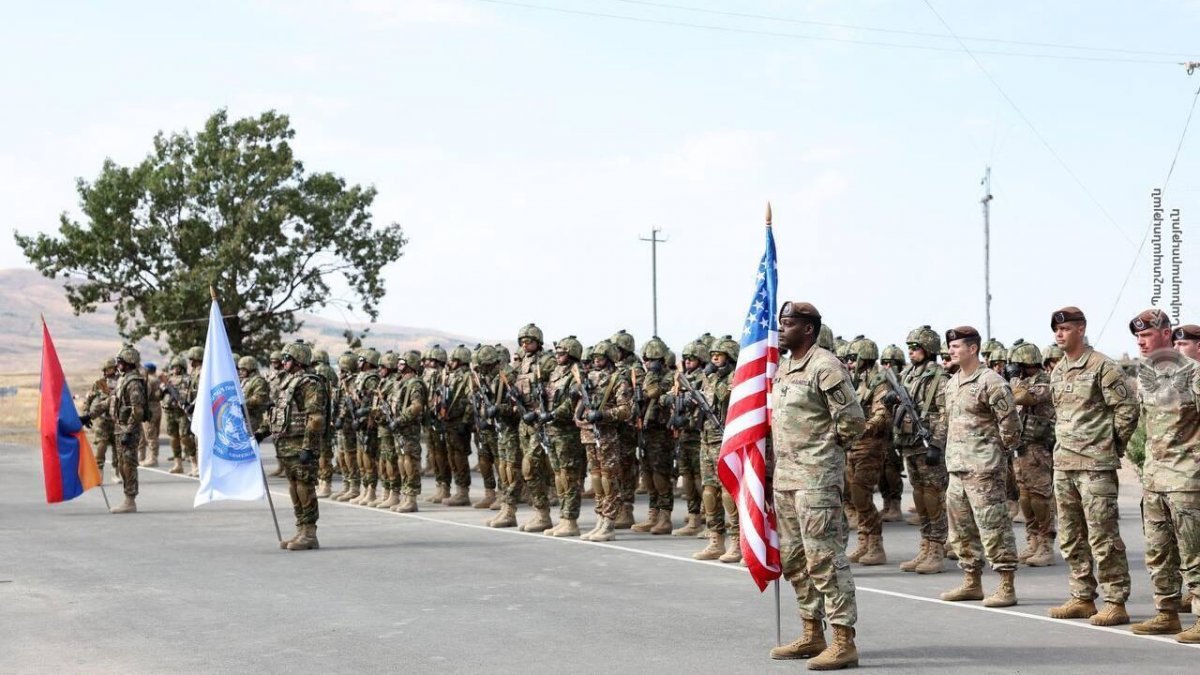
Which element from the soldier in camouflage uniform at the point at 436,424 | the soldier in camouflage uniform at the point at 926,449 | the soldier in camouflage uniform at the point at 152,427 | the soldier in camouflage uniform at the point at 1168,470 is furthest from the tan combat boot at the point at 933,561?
the soldier in camouflage uniform at the point at 152,427

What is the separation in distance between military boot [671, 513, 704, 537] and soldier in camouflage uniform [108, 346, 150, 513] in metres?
7.54

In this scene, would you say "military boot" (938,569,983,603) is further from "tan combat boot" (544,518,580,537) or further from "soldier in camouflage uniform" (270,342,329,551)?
"soldier in camouflage uniform" (270,342,329,551)

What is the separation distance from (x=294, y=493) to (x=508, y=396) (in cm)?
362

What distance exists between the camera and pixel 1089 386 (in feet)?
29.9

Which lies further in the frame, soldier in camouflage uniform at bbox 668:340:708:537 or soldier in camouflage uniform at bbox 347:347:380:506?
soldier in camouflage uniform at bbox 347:347:380:506

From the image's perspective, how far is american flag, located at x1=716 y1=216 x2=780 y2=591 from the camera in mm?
8234

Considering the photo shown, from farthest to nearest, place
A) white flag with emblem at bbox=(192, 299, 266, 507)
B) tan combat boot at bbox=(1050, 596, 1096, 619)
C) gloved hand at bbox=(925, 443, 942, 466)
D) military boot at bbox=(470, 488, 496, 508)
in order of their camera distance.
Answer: military boot at bbox=(470, 488, 496, 508), white flag with emblem at bbox=(192, 299, 266, 507), gloved hand at bbox=(925, 443, 942, 466), tan combat boot at bbox=(1050, 596, 1096, 619)

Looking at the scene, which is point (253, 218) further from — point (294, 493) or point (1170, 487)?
point (1170, 487)

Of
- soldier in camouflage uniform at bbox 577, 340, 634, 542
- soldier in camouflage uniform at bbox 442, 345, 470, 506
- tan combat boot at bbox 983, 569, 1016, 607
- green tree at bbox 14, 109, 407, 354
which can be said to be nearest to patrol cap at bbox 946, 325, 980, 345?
tan combat boot at bbox 983, 569, 1016, 607

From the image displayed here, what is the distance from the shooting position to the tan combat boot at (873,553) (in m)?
12.3

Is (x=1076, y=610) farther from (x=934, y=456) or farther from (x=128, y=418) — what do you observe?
(x=128, y=418)

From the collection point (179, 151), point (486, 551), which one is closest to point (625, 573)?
point (486, 551)

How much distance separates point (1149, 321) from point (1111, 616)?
6.70 feet

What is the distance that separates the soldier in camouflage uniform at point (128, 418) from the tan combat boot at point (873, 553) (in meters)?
10.0
